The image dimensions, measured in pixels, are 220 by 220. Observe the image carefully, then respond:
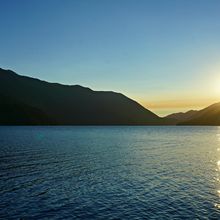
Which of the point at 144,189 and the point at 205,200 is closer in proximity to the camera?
the point at 205,200

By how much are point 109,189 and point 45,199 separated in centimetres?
1055

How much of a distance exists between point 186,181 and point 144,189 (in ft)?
35.5

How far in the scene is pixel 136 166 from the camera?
2788 inches

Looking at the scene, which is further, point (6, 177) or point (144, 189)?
point (6, 177)

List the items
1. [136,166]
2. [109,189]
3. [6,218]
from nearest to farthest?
[6,218] < [109,189] < [136,166]

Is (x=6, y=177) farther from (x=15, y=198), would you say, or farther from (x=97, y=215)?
(x=97, y=215)

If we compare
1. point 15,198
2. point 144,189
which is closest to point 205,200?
point 144,189

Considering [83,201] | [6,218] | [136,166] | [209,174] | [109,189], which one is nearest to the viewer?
[6,218]

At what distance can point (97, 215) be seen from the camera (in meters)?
34.5

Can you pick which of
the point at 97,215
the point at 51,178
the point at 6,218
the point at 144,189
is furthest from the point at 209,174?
the point at 6,218

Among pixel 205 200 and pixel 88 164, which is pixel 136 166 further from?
pixel 205 200

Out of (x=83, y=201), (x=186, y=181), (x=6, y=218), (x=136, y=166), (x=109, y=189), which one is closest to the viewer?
(x=6, y=218)

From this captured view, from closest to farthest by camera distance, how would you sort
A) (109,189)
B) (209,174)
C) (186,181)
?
(109,189) < (186,181) < (209,174)

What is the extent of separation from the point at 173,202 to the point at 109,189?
34.7 ft
